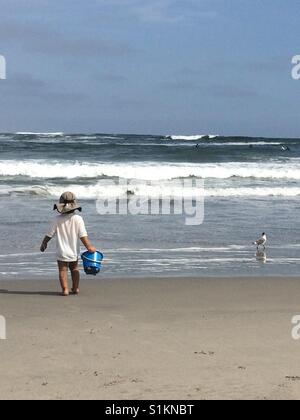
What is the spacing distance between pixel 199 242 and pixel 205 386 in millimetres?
7429

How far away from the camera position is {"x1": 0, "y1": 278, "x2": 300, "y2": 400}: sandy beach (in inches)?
181

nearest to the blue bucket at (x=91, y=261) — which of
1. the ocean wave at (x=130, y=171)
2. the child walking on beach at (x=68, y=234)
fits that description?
the child walking on beach at (x=68, y=234)

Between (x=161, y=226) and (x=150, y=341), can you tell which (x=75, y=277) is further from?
(x=161, y=226)

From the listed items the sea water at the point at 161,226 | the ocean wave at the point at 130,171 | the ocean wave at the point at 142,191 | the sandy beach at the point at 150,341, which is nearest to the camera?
the sandy beach at the point at 150,341

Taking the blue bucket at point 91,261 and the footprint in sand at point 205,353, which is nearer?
the footprint in sand at point 205,353

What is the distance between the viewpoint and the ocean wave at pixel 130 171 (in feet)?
101

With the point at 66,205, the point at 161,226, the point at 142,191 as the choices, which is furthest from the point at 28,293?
the point at 142,191

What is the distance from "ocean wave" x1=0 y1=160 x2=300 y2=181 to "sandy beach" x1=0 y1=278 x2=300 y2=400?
69.2 ft

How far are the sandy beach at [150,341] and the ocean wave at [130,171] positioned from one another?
2110 centimetres

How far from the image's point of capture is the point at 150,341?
5.76m

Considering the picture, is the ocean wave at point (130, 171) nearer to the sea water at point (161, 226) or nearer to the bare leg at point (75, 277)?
the sea water at point (161, 226)

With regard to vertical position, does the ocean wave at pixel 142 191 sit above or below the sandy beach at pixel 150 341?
above

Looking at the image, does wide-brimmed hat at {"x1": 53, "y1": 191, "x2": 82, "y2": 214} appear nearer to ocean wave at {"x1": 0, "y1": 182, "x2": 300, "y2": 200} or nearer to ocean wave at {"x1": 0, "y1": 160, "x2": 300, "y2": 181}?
ocean wave at {"x1": 0, "y1": 182, "x2": 300, "y2": 200}
